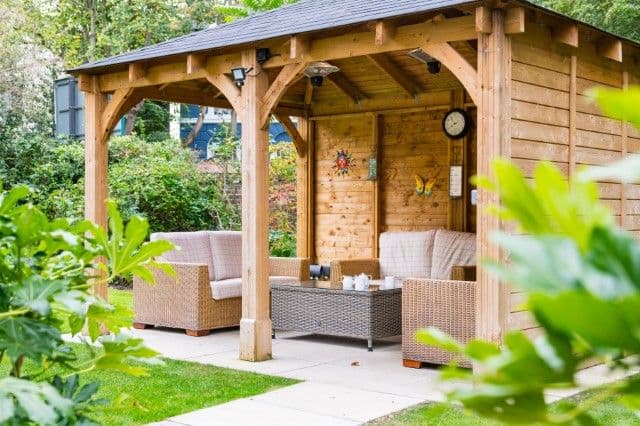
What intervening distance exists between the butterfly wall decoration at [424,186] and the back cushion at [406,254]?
58 cm

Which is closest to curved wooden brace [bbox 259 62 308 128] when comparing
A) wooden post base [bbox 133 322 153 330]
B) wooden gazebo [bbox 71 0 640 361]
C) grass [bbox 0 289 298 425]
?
wooden gazebo [bbox 71 0 640 361]

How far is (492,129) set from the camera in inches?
222

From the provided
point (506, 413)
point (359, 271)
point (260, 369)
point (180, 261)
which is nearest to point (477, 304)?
point (260, 369)

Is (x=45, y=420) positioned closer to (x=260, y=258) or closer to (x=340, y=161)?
(x=260, y=258)

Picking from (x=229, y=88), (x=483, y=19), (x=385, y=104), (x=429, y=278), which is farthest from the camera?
(x=385, y=104)

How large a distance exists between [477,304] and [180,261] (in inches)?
156

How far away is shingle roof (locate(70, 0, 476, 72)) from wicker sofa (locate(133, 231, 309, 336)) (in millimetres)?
1841

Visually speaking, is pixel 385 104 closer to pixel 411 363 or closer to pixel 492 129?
pixel 411 363

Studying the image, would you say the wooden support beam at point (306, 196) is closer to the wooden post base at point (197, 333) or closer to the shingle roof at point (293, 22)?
the shingle roof at point (293, 22)

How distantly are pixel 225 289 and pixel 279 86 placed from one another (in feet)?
7.89

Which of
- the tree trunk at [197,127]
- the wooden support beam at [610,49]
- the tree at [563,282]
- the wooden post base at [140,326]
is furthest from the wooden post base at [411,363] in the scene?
the tree trunk at [197,127]

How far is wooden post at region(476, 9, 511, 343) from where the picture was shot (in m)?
5.63

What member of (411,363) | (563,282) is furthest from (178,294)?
(563,282)

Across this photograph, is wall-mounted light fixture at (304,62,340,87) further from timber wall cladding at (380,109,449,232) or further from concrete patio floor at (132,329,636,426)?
concrete patio floor at (132,329,636,426)
